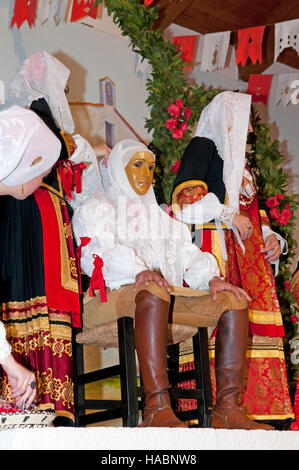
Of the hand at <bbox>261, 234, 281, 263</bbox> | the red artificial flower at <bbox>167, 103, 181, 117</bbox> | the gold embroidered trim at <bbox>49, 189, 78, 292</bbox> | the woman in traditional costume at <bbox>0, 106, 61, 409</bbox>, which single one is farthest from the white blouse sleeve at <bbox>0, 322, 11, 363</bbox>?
the red artificial flower at <bbox>167, 103, 181, 117</bbox>

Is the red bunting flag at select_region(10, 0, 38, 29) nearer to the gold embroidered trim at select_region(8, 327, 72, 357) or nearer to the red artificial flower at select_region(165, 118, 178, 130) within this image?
the red artificial flower at select_region(165, 118, 178, 130)

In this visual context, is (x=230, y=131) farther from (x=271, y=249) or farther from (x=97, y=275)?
(x=97, y=275)

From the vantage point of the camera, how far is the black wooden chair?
2178 millimetres

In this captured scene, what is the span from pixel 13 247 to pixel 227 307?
0.83 meters

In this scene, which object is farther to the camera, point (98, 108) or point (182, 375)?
point (98, 108)

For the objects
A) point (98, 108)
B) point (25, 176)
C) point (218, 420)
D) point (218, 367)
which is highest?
point (98, 108)

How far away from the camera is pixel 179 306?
2352 millimetres

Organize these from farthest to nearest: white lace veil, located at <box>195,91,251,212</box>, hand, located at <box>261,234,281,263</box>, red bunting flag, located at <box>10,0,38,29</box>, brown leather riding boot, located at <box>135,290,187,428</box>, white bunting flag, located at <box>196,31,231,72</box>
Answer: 1. white bunting flag, located at <box>196,31,231,72</box>
2. red bunting flag, located at <box>10,0,38,29</box>
3. hand, located at <box>261,234,281,263</box>
4. white lace veil, located at <box>195,91,251,212</box>
5. brown leather riding boot, located at <box>135,290,187,428</box>

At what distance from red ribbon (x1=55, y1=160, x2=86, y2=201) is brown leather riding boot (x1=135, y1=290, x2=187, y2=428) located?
0.56 meters

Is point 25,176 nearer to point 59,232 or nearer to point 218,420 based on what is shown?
point 59,232

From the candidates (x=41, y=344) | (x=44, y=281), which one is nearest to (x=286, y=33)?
(x=44, y=281)

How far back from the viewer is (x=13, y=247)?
2.18 m
